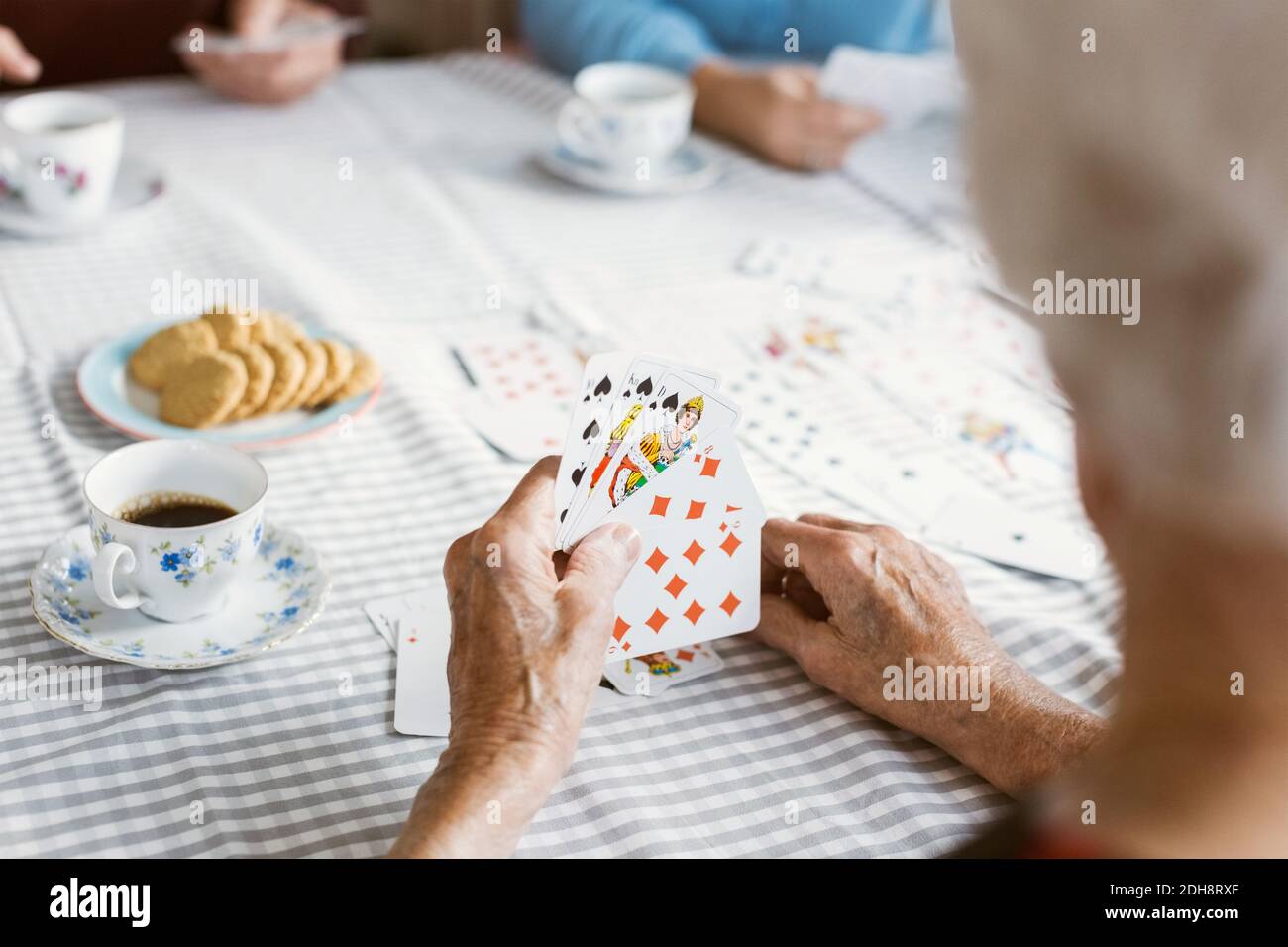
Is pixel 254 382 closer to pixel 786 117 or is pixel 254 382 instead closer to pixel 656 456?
pixel 656 456

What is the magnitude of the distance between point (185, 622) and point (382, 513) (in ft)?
0.84

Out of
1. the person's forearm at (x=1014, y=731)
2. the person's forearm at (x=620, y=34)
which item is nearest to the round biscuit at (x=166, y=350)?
the person's forearm at (x=1014, y=731)

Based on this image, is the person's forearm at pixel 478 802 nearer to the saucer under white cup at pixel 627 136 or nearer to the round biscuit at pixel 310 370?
the round biscuit at pixel 310 370

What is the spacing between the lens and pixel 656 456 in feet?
3.74

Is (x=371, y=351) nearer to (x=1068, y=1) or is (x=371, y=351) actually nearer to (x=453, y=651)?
(x=453, y=651)

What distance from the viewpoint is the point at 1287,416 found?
601mm

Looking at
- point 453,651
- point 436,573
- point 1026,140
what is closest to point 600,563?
point 453,651

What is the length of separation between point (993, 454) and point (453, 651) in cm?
80

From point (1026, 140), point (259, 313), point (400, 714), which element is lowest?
point (400, 714)

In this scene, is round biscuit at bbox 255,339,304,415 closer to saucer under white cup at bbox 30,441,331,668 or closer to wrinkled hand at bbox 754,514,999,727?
saucer under white cup at bbox 30,441,331,668

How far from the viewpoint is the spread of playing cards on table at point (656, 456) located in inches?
25.1

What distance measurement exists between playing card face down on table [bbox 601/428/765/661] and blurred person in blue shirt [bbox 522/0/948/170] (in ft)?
4.11

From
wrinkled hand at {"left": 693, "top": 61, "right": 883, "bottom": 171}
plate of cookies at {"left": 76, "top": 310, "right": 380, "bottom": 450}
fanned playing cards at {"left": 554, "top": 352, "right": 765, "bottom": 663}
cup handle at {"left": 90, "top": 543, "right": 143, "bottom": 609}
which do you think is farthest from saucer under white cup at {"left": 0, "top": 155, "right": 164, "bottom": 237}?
fanned playing cards at {"left": 554, "top": 352, "right": 765, "bottom": 663}

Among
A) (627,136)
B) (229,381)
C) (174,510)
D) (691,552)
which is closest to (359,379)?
(229,381)
